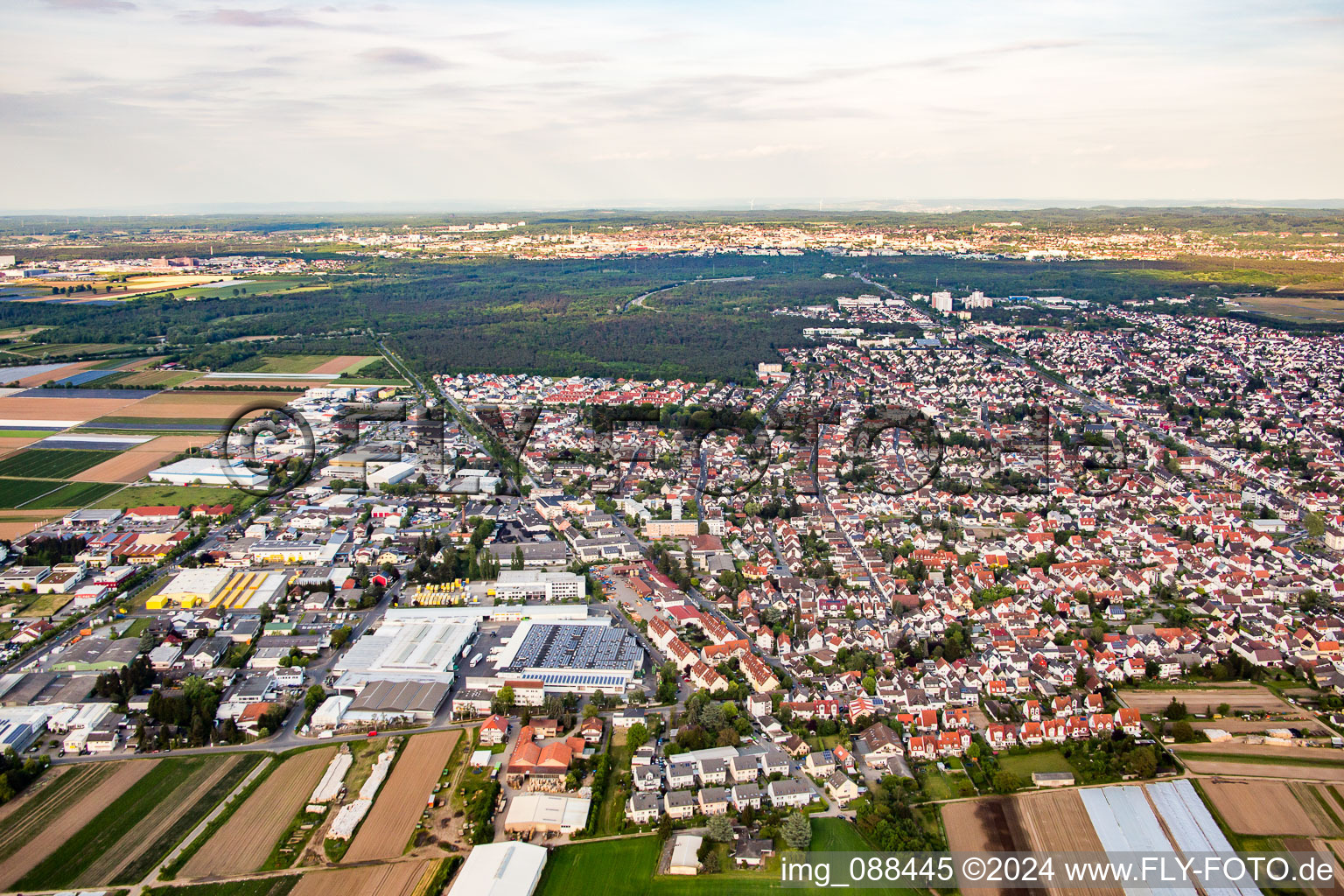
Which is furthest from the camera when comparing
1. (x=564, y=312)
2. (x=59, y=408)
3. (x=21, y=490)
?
(x=564, y=312)

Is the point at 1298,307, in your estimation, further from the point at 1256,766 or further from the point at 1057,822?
the point at 1057,822

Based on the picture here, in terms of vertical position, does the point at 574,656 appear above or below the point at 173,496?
below

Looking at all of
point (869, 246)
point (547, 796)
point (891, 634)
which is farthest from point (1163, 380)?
point (869, 246)

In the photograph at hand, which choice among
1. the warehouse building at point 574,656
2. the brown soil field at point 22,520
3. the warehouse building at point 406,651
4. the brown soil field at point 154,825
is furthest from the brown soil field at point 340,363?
the brown soil field at point 154,825

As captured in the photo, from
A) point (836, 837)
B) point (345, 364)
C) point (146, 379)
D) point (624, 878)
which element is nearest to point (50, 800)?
point (624, 878)

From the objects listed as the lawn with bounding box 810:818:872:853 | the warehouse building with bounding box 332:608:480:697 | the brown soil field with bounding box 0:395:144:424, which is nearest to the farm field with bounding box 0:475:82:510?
the brown soil field with bounding box 0:395:144:424

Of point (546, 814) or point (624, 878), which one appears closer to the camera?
point (624, 878)
